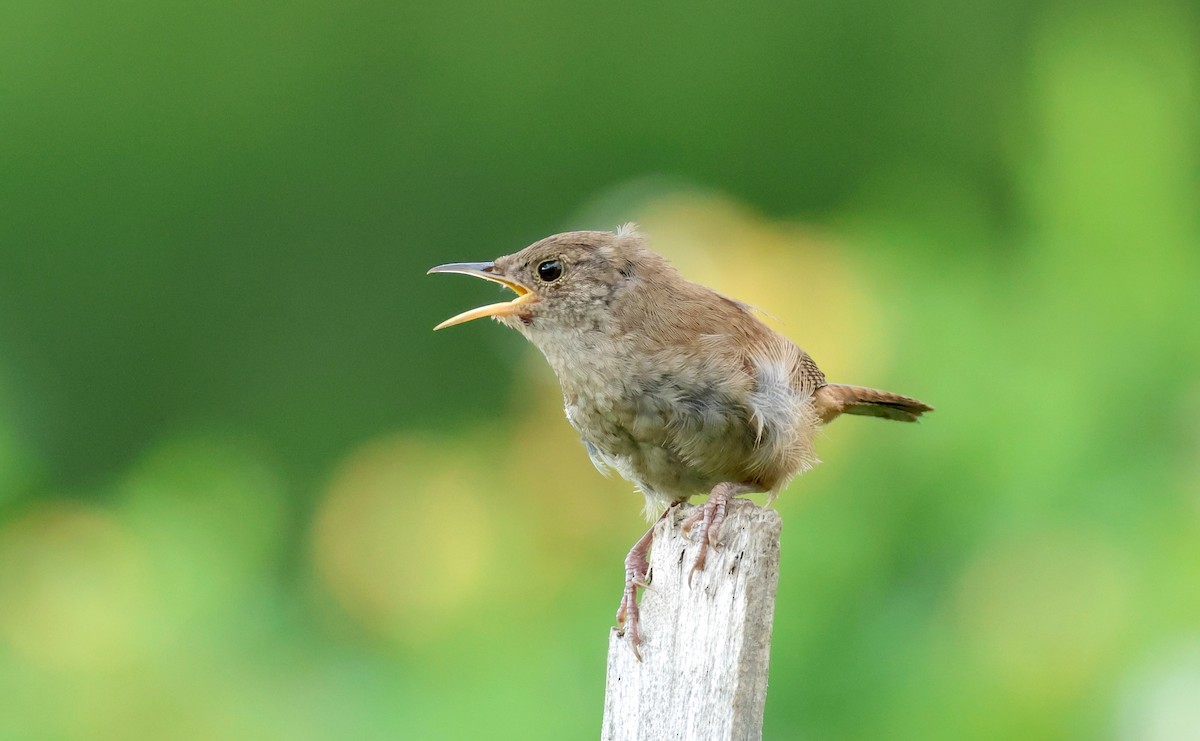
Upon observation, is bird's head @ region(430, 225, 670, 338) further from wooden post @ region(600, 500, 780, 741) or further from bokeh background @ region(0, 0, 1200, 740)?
bokeh background @ region(0, 0, 1200, 740)

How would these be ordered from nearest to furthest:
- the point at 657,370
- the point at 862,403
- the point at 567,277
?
the point at 657,370
the point at 567,277
the point at 862,403

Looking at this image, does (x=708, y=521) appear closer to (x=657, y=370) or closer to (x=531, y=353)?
(x=657, y=370)

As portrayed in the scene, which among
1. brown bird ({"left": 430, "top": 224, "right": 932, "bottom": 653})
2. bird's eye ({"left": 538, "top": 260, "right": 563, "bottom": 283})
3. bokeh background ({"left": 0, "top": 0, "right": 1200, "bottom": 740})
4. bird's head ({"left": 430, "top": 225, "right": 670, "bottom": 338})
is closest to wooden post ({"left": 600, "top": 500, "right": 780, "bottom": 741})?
brown bird ({"left": 430, "top": 224, "right": 932, "bottom": 653})

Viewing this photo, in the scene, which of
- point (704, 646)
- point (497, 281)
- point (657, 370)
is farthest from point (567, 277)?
point (704, 646)

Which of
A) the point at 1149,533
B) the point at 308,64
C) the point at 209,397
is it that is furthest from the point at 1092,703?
the point at 308,64

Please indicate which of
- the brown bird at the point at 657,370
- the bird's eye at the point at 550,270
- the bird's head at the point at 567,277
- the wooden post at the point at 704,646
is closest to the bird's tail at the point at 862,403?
the brown bird at the point at 657,370

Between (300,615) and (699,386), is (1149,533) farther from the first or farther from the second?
(300,615)

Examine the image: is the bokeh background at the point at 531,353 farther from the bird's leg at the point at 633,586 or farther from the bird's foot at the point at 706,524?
the bird's foot at the point at 706,524
